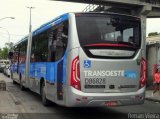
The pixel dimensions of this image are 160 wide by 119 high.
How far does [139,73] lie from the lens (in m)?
12.2

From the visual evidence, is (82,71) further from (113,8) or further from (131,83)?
(113,8)

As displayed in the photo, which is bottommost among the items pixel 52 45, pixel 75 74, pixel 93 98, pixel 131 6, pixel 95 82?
pixel 93 98

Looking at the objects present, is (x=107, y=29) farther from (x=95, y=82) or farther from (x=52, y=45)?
(x=52, y=45)

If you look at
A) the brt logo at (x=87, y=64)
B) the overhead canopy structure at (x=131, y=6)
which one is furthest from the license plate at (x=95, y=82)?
the overhead canopy structure at (x=131, y=6)

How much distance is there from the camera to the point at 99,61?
456 inches

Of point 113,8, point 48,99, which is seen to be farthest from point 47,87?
point 113,8

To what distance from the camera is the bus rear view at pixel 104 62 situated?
11445 mm

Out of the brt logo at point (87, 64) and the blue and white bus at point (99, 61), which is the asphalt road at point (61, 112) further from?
the brt logo at point (87, 64)

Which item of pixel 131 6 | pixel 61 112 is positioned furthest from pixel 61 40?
pixel 131 6

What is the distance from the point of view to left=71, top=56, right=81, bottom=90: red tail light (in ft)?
37.4

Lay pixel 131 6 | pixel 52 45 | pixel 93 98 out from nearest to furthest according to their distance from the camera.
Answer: pixel 93 98 → pixel 52 45 → pixel 131 6

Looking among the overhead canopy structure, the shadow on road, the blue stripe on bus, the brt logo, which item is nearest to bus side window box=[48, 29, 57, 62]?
the blue stripe on bus

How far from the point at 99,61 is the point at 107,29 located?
3.41 feet

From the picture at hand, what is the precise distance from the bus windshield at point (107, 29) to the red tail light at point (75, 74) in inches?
22.5
